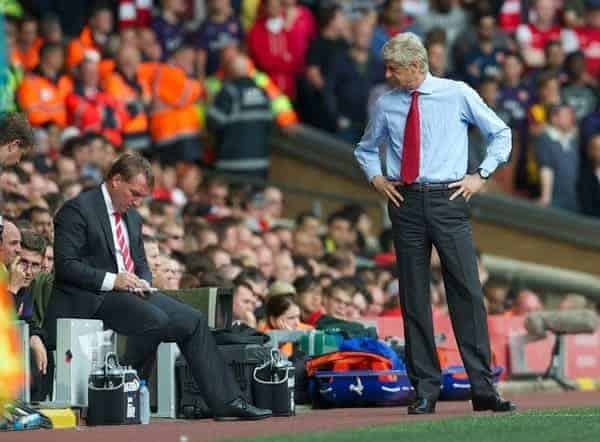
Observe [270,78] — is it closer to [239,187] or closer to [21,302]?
[239,187]

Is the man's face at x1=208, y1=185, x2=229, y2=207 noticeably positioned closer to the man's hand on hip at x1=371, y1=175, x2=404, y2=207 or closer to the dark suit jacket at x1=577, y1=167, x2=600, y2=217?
the dark suit jacket at x1=577, y1=167, x2=600, y2=217

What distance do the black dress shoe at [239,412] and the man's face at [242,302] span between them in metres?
2.87

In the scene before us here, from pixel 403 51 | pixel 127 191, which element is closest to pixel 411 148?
pixel 403 51

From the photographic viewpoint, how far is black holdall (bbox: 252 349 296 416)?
14.4 m

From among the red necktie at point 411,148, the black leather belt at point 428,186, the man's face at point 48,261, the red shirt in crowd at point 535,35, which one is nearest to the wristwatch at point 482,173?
the black leather belt at point 428,186

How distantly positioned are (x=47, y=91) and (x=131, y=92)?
1254 mm

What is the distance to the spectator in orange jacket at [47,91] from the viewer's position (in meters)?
21.6

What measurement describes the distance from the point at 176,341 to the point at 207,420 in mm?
643

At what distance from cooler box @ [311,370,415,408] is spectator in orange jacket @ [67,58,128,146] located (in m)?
6.87

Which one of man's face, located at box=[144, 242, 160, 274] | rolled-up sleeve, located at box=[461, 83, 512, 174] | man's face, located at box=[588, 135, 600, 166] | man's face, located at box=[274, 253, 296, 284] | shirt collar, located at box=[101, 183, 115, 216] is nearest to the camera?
rolled-up sleeve, located at box=[461, 83, 512, 174]

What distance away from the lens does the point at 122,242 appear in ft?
46.0

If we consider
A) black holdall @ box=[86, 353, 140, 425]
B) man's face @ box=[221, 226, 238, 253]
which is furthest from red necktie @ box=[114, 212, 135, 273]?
man's face @ box=[221, 226, 238, 253]

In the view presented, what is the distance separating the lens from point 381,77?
80.5ft

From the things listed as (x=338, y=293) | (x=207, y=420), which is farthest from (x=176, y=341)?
(x=338, y=293)
